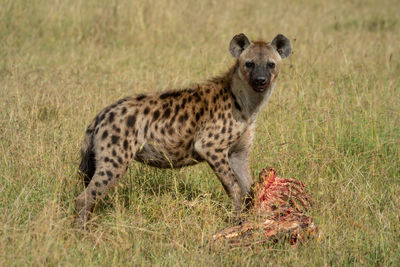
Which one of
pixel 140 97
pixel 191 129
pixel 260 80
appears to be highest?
pixel 260 80

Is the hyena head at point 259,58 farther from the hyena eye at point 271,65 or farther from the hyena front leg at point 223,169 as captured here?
the hyena front leg at point 223,169

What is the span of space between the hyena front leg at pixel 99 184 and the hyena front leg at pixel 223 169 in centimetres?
64

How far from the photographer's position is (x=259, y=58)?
480cm

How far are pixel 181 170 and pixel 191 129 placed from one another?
692 mm

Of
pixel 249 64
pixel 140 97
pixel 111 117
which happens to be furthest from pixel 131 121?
pixel 249 64

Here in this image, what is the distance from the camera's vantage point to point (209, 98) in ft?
15.8

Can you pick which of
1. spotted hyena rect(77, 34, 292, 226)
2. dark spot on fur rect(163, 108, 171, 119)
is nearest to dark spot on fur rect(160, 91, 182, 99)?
spotted hyena rect(77, 34, 292, 226)

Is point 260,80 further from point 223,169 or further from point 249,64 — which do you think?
point 223,169

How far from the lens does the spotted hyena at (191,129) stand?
4.40 meters

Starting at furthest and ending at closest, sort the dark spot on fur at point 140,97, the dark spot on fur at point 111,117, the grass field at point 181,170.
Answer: the dark spot on fur at point 140,97
the dark spot on fur at point 111,117
the grass field at point 181,170

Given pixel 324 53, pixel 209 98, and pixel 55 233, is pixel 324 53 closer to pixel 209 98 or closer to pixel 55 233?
pixel 209 98

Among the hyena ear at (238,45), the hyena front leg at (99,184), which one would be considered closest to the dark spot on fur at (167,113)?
the hyena front leg at (99,184)

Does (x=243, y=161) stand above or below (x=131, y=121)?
below

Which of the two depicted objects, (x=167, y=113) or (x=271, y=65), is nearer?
(x=167, y=113)
